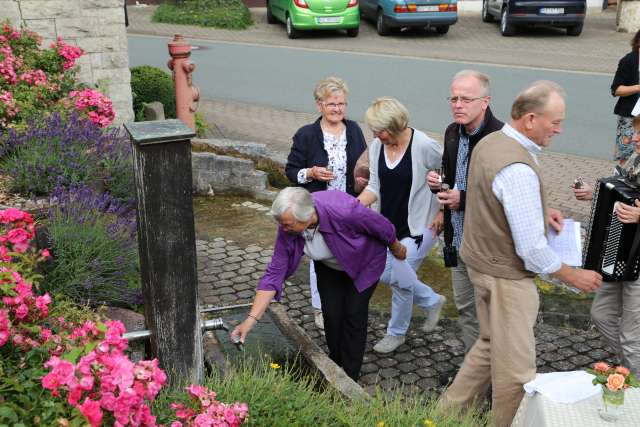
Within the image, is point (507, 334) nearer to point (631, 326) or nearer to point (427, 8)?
point (631, 326)

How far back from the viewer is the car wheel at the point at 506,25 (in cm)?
1902

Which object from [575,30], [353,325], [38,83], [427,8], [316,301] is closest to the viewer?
[353,325]

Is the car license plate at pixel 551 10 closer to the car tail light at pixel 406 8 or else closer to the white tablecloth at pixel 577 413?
the car tail light at pixel 406 8

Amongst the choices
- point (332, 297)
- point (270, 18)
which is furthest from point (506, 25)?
point (332, 297)

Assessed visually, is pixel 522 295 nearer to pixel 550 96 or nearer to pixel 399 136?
pixel 550 96

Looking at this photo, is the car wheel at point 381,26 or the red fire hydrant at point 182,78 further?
the car wheel at point 381,26

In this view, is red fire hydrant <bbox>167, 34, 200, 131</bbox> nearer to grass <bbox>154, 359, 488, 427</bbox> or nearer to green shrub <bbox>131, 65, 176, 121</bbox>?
green shrub <bbox>131, 65, 176, 121</bbox>

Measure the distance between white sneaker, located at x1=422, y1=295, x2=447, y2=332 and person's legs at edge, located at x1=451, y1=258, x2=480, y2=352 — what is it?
24.9 inches

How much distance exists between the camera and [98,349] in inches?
101

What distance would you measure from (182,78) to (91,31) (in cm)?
116

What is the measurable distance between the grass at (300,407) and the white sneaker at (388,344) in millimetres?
1410

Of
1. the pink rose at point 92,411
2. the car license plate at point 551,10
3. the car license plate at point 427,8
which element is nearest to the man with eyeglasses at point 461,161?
the pink rose at point 92,411

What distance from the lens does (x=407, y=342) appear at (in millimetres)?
5297

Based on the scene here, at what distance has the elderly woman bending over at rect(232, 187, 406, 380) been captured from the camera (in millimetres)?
3932
